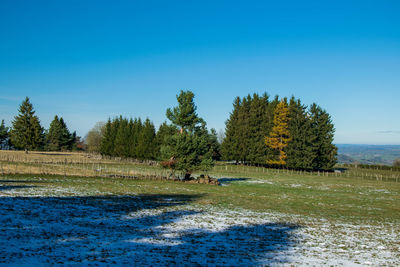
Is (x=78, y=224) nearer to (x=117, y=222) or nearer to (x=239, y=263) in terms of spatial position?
(x=117, y=222)

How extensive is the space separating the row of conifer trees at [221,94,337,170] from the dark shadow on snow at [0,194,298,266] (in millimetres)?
52399

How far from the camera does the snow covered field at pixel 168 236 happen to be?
1007 cm

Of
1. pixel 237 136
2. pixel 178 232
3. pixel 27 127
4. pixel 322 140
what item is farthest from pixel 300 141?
pixel 27 127

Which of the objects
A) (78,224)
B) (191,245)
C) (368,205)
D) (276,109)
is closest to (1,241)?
(78,224)

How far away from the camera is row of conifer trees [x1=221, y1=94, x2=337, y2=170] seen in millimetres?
66312

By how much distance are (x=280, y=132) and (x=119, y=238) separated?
6168cm

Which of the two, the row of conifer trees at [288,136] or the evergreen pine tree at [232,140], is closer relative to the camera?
the row of conifer trees at [288,136]

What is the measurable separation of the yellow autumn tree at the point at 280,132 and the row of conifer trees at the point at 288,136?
0.52 m

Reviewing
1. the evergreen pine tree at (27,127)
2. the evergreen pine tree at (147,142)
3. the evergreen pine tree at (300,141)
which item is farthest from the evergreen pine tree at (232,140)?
the evergreen pine tree at (27,127)

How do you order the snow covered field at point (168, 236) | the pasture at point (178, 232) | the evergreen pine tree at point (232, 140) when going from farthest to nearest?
the evergreen pine tree at point (232, 140) → the pasture at point (178, 232) → the snow covered field at point (168, 236)

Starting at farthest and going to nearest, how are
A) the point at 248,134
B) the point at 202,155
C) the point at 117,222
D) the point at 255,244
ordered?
the point at 248,134 → the point at 202,155 → the point at 117,222 → the point at 255,244

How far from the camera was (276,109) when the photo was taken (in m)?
70.8

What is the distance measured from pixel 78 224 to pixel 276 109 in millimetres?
62175

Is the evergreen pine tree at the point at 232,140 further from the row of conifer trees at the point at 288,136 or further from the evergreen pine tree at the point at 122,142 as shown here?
the evergreen pine tree at the point at 122,142
